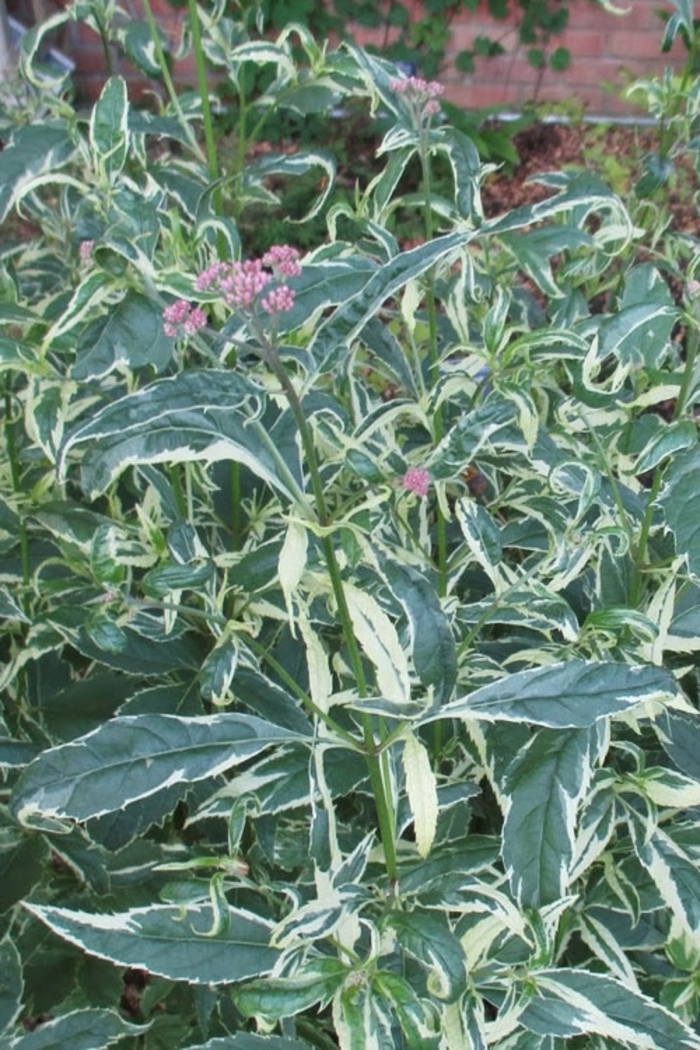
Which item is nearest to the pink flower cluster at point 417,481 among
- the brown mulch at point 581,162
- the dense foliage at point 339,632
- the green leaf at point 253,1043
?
the dense foliage at point 339,632

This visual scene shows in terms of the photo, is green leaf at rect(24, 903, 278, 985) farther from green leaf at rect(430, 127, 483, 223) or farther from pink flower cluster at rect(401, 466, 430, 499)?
green leaf at rect(430, 127, 483, 223)

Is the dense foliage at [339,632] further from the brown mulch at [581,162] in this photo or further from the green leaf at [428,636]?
the brown mulch at [581,162]

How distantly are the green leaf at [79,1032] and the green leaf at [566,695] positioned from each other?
1.59 ft

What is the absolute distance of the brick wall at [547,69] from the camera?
394cm

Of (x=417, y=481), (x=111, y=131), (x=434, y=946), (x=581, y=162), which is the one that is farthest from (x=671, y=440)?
(x=581, y=162)

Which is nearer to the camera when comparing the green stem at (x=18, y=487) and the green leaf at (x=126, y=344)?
the green leaf at (x=126, y=344)

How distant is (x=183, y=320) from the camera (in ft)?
2.60

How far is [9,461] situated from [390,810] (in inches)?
26.3

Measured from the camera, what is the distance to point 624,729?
1244mm

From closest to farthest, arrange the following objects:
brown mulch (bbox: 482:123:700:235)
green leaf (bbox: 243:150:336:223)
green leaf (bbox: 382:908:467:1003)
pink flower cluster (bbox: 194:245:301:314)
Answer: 1. pink flower cluster (bbox: 194:245:301:314)
2. green leaf (bbox: 382:908:467:1003)
3. green leaf (bbox: 243:150:336:223)
4. brown mulch (bbox: 482:123:700:235)

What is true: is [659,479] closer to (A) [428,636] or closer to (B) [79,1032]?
(A) [428,636]

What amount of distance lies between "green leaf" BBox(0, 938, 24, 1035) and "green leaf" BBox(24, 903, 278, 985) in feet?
0.81

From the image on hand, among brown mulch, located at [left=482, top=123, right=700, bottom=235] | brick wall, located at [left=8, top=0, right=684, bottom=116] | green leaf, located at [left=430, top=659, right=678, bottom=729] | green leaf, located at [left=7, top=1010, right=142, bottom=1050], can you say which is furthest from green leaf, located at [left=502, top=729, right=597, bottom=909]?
brick wall, located at [left=8, top=0, right=684, bottom=116]

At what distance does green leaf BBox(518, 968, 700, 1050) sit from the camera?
900mm
